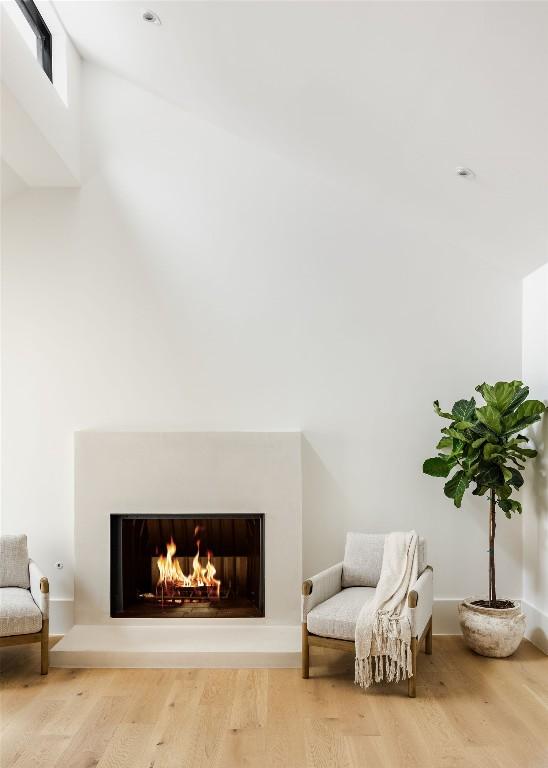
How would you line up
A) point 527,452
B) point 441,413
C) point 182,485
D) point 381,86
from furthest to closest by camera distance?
point 182,485
point 441,413
point 527,452
point 381,86

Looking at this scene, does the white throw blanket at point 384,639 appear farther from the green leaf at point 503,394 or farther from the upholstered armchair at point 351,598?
the green leaf at point 503,394

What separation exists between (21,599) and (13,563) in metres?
0.41

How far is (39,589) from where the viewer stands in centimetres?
438

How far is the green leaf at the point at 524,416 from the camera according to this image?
4.56m

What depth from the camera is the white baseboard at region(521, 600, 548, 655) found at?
472 cm

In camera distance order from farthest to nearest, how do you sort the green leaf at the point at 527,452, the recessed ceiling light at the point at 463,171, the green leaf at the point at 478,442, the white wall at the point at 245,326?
the white wall at the point at 245,326 → the green leaf at the point at 527,452 → the green leaf at the point at 478,442 → the recessed ceiling light at the point at 463,171

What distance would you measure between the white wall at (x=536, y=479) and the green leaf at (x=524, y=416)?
236mm

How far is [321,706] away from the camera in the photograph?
3.81 m

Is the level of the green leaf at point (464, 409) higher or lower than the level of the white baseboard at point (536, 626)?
higher

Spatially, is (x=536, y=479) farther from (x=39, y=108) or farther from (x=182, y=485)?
(x=39, y=108)

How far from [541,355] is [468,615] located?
1.76 meters

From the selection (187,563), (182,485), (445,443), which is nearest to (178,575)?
(187,563)

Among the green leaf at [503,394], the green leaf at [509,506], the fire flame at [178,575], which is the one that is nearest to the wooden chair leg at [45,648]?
the fire flame at [178,575]

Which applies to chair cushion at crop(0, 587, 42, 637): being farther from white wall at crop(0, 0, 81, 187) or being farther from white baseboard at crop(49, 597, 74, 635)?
white wall at crop(0, 0, 81, 187)
